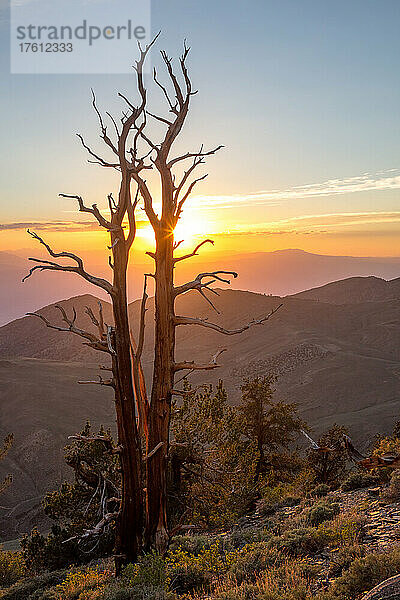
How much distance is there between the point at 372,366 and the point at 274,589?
6650 cm

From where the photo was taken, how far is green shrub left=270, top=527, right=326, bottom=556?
8.41 meters

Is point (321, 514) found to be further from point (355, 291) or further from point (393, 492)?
point (355, 291)

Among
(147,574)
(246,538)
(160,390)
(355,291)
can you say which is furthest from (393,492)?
(355,291)

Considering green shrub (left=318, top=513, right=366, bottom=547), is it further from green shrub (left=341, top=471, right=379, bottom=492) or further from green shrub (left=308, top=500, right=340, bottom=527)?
green shrub (left=341, top=471, right=379, bottom=492)

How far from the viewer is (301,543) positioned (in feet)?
28.1

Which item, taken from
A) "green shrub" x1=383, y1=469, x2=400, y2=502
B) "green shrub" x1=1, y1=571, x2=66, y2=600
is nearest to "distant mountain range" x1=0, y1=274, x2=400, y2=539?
"green shrub" x1=1, y1=571, x2=66, y2=600

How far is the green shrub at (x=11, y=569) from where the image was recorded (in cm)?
1565

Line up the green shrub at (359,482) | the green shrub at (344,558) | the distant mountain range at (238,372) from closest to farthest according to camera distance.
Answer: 1. the green shrub at (344,558)
2. the green shrub at (359,482)
3. the distant mountain range at (238,372)

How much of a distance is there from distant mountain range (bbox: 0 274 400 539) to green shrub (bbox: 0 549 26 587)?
19.0m

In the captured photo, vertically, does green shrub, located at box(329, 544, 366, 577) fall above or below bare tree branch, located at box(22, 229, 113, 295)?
below

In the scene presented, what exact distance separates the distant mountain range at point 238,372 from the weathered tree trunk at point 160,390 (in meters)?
29.8

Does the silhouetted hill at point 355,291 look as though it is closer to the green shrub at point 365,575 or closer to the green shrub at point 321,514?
the green shrub at point 321,514

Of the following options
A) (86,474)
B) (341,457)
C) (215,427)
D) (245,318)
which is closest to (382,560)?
(86,474)

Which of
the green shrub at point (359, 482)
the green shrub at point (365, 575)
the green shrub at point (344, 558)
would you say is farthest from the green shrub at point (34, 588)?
the green shrub at point (359, 482)
